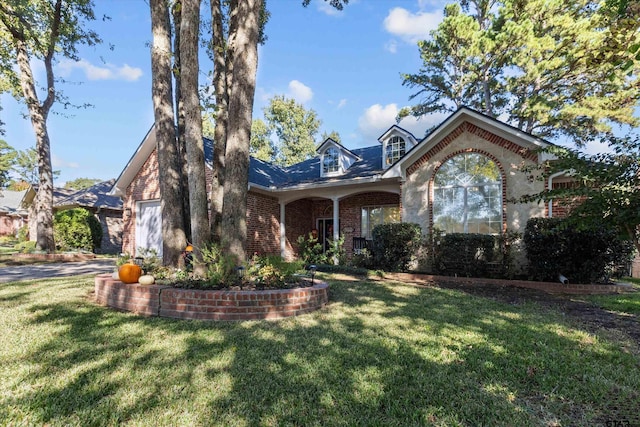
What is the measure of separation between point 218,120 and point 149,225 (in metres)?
9.01

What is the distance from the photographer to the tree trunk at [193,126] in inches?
216

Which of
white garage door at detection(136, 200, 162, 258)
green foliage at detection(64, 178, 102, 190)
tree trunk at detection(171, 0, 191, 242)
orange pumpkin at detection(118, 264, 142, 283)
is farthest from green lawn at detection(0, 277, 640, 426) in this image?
green foliage at detection(64, 178, 102, 190)

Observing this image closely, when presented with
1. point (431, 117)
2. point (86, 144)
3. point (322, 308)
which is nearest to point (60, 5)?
point (86, 144)

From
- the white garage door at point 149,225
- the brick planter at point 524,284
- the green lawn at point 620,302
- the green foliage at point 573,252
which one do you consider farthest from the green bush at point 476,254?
the white garage door at point 149,225

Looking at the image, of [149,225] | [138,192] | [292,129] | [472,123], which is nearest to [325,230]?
[149,225]

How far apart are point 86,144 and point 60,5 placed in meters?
6.34

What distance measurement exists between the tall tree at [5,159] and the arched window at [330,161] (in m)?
42.2

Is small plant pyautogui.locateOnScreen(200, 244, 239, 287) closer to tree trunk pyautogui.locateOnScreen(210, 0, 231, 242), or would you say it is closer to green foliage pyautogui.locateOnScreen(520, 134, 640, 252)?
tree trunk pyautogui.locateOnScreen(210, 0, 231, 242)

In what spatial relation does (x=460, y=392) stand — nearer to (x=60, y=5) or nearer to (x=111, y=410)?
(x=111, y=410)

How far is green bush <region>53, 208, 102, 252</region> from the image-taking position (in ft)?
49.2

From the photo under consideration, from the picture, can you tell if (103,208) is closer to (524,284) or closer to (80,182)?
(524,284)

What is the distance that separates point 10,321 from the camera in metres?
4.00

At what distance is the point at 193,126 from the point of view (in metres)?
5.68

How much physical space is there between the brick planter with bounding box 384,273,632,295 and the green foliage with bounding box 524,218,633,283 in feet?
0.88
